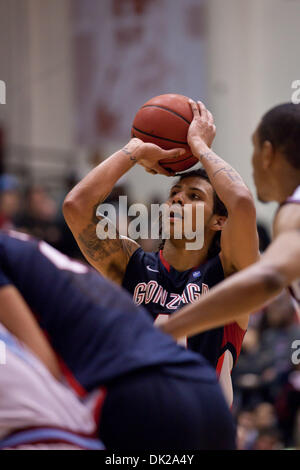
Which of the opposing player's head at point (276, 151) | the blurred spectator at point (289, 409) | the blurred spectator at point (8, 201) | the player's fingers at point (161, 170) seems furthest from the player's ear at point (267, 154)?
the blurred spectator at point (8, 201)

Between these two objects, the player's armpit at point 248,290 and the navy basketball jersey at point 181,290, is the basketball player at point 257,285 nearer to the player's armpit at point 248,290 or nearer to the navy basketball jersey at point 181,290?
the player's armpit at point 248,290

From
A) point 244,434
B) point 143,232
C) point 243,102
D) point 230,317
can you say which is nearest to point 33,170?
point 243,102

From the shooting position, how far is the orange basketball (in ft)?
11.2

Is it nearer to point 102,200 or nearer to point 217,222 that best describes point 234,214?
point 217,222

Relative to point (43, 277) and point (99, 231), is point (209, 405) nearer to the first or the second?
point (43, 277)

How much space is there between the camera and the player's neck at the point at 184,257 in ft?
10.9

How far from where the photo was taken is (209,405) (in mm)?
2064

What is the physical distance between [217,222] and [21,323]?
160cm

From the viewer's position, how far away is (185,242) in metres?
3.31

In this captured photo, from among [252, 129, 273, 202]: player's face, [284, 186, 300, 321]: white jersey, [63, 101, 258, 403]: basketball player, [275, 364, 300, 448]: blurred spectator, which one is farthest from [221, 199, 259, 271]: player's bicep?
[275, 364, 300, 448]: blurred spectator

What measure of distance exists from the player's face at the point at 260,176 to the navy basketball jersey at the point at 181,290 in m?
0.54

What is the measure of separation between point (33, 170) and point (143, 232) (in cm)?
498

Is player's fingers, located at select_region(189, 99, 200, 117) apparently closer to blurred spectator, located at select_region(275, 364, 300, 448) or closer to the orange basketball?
the orange basketball

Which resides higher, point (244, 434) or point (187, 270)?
point (187, 270)
